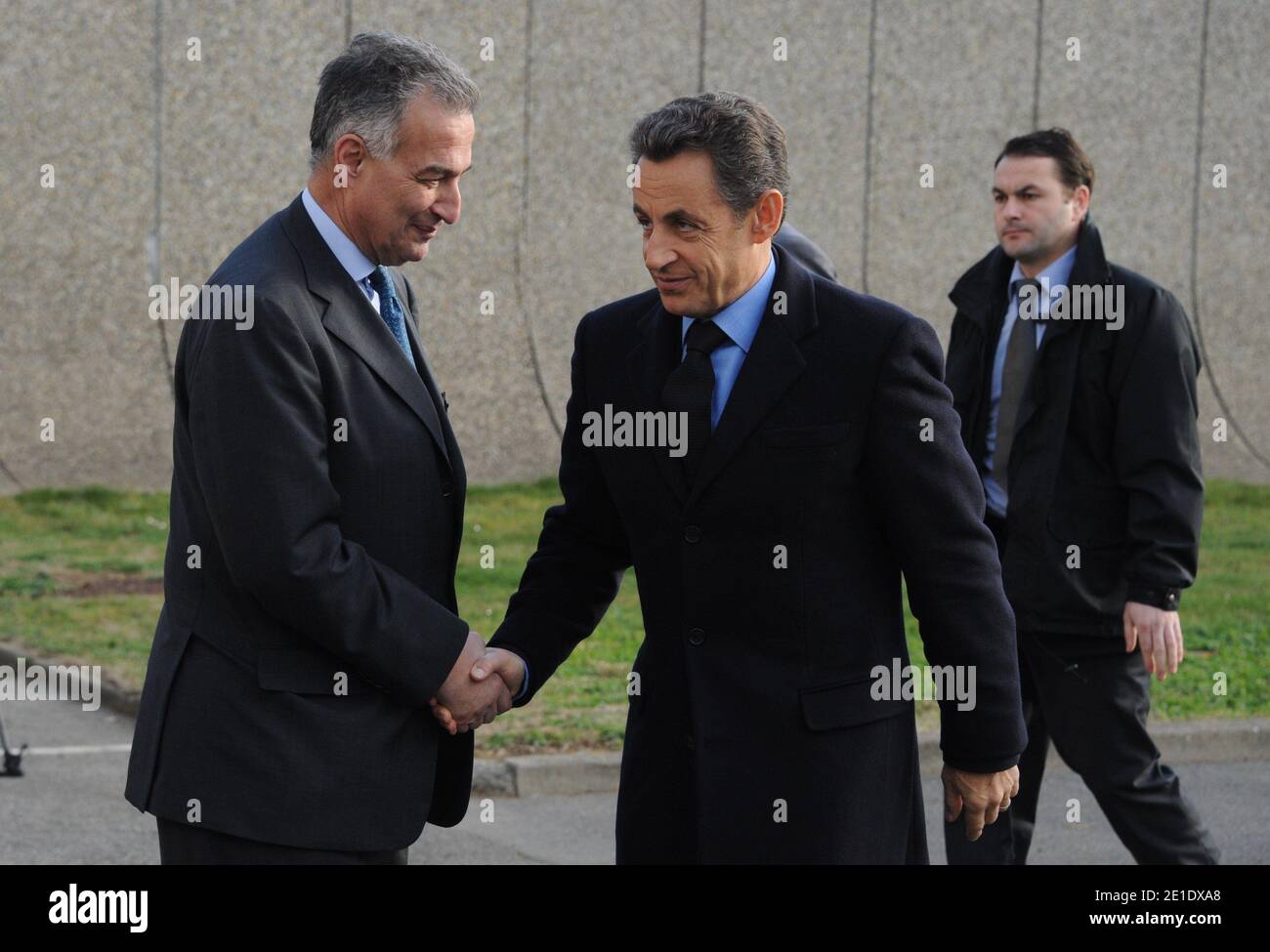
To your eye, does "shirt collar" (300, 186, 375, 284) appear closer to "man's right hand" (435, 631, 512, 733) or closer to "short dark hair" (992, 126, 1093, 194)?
"man's right hand" (435, 631, 512, 733)

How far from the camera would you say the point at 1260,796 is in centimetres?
676

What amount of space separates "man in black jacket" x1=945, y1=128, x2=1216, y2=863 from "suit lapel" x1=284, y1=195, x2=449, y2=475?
220 cm

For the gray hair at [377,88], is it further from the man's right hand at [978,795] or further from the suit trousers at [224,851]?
the man's right hand at [978,795]

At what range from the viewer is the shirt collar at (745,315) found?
3.12 metres

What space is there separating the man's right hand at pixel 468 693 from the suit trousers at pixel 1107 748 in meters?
1.91

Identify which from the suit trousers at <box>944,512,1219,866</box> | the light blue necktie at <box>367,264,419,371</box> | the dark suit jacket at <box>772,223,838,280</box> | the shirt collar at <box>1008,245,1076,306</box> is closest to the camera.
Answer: the light blue necktie at <box>367,264,419,371</box>

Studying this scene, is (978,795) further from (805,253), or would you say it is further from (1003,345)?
(805,253)

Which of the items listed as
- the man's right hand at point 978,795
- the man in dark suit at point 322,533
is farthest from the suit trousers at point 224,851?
the man's right hand at point 978,795

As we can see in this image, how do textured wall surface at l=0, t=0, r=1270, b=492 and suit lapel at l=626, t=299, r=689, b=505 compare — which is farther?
textured wall surface at l=0, t=0, r=1270, b=492

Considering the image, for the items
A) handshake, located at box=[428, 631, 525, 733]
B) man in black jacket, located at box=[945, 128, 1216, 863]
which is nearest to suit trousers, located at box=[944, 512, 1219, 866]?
man in black jacket, located at box=[945, 128, 1216, 863]

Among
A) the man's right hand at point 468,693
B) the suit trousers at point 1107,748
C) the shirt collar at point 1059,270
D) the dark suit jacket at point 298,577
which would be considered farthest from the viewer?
the shirt collar at point 1059,270

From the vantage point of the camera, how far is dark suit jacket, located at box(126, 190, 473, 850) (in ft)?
9.33

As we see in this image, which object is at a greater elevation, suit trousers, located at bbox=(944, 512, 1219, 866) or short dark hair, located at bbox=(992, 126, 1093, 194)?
short dark hair, located at bbox=(992, 126, 1093, 194)

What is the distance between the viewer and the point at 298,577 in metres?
2.82
